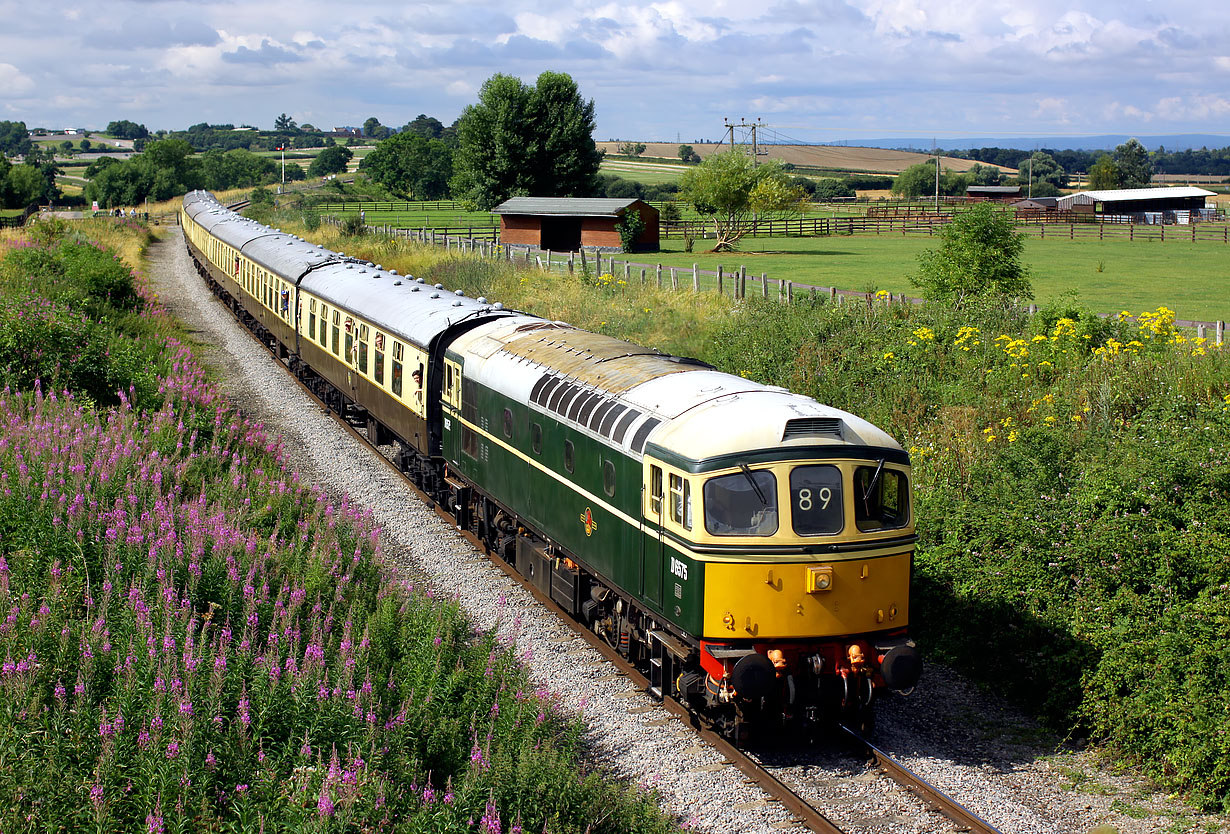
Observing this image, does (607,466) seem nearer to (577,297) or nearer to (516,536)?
(516,536)

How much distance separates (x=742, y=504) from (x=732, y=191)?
171ft

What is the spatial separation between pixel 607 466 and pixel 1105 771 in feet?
17.4

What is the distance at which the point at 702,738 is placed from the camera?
32.9 feet

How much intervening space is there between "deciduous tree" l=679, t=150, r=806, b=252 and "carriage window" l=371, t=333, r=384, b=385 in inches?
1667

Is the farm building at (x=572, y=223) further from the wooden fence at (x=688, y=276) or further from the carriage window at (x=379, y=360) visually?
the carriage window at (x=379, y=360)

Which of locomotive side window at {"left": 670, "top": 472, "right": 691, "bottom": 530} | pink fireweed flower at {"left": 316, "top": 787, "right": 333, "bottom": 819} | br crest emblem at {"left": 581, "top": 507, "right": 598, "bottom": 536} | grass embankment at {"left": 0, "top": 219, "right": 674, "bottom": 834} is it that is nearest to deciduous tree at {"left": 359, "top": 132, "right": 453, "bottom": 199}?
grass embankment at {"left": 0, "top": 219, "right": 674, "bottom": 834}

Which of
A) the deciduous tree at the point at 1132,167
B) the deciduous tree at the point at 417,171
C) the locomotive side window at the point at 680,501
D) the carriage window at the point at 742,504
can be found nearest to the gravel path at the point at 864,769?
the locomotive side window at the point at 680,501

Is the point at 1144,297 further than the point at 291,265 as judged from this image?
Yes

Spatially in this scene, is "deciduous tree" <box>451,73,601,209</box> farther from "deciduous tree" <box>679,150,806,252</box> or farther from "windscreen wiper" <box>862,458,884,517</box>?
"windscreen wiper" <box>862,458,884,517</box>

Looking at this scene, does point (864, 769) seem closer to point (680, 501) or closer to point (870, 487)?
point (870, 487)

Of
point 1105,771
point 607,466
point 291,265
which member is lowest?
point 1105,771

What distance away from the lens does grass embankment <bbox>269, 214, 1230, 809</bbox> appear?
9.62 m

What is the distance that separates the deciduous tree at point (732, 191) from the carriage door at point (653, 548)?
50.8 m

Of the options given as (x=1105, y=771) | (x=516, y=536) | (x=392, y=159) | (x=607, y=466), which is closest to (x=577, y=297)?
(x=516, y=536)
